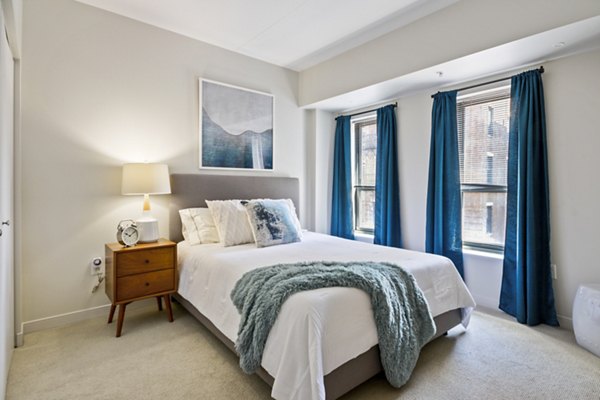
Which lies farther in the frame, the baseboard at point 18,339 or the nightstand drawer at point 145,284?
the nightstand drawer at point 145,284

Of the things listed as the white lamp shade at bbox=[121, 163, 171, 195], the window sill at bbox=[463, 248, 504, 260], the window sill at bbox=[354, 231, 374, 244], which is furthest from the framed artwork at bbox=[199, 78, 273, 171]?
the window sill at bbox=[463, 248, 504, 260]

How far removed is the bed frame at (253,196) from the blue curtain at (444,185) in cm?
100

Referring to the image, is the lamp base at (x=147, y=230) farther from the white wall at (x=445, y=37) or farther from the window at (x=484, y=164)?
the window at (x=484, y=164)

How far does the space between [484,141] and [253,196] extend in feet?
8.63

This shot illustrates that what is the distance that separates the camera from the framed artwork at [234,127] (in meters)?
3.52

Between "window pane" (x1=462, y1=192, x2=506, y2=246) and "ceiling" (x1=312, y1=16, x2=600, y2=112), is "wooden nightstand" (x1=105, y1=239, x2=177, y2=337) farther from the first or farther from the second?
"window pane" (x1=462, y1=192, x2=506, y2=246)

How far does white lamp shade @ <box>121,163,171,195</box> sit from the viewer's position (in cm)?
273

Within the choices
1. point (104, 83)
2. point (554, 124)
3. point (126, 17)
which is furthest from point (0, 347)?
point (554, 124)

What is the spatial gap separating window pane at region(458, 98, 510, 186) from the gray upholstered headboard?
2.12 meters

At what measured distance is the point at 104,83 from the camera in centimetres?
290

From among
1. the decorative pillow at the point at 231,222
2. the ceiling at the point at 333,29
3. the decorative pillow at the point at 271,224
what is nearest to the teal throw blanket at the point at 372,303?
the decorative pillow at the point at 271,224

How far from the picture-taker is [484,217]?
3.22 metres

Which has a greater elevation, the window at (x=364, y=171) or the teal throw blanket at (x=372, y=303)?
the window at (x=364, y=171)

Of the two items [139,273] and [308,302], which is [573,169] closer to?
[308,302]
